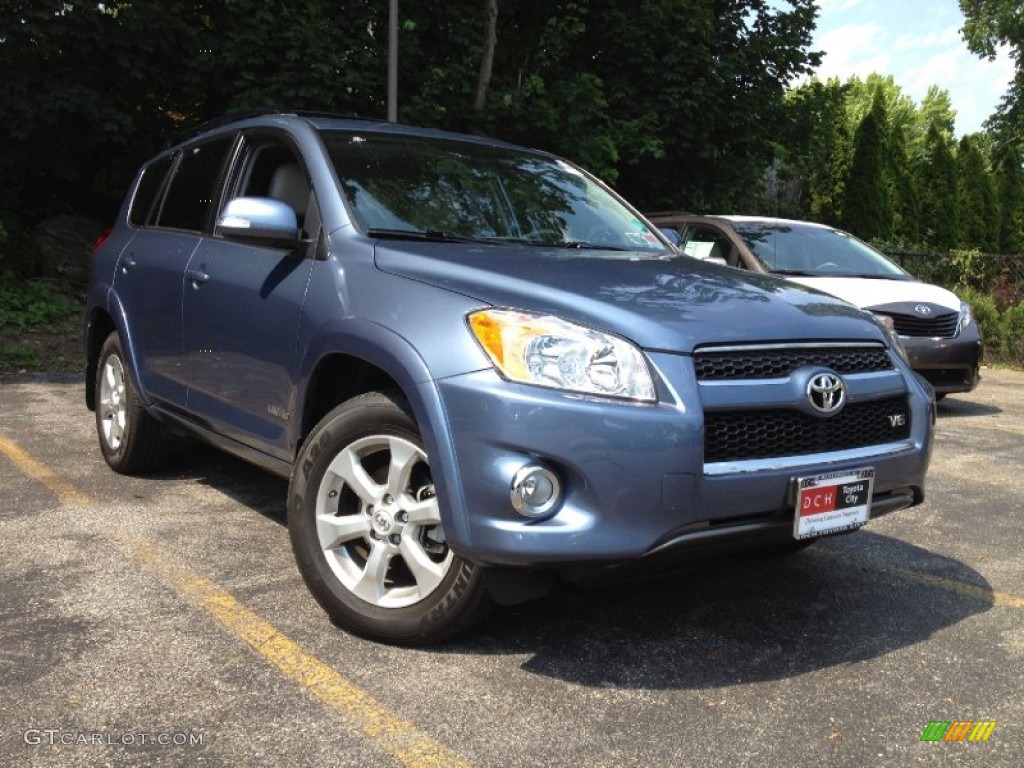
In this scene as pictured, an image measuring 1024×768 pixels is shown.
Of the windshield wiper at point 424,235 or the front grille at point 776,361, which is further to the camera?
the windshield wiper at point 424,235

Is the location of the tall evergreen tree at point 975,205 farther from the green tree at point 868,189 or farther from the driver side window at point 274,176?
the driver side window at point 274,176

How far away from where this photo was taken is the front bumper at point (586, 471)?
2.73 meters

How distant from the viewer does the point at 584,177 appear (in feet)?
15.4

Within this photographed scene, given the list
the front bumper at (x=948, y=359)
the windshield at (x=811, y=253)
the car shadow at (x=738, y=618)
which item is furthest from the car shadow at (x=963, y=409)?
the car shadow at (x=738, y=618)

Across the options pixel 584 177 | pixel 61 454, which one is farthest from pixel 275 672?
pixel 61 454

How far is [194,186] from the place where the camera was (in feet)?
15.8

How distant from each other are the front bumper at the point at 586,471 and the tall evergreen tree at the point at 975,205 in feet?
91.1

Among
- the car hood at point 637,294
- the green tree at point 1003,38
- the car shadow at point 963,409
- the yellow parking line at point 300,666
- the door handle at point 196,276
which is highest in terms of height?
the green tree at point 1003,38

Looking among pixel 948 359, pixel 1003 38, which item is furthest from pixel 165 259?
pixel 1003 38

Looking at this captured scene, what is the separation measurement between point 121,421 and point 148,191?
1.25m

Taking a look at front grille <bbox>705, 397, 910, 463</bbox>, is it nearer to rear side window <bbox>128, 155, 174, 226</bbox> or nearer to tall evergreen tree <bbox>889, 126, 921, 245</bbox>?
rear side window <bbox>128, 155, 174, 226</bbox>

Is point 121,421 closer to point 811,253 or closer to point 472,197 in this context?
point 472,197

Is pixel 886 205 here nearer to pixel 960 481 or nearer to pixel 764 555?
pixel 960 481

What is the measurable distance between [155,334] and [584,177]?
217 cm
